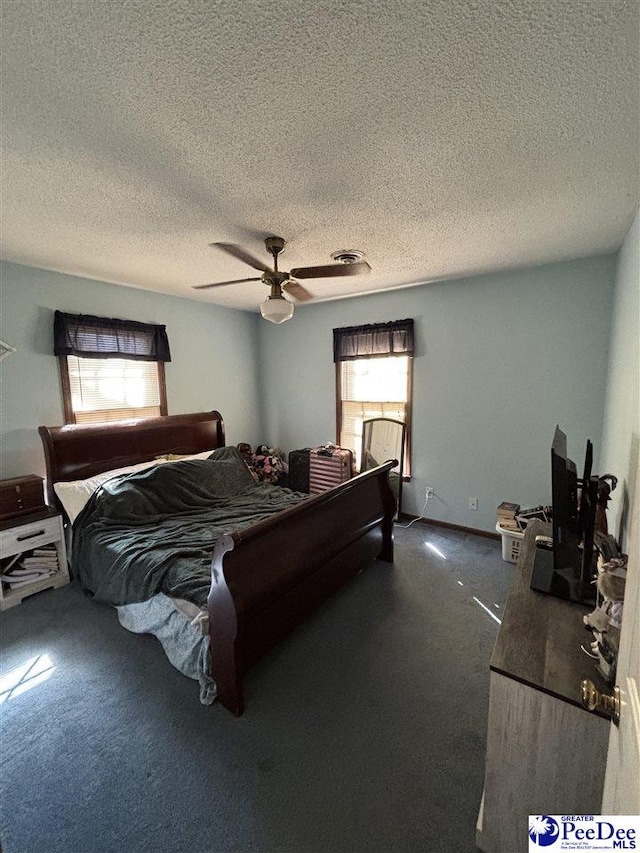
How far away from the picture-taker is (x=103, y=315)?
3377mm

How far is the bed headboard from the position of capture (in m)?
2.95

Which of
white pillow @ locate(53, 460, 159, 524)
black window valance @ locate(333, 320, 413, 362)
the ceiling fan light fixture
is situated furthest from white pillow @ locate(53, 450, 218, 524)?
black window valance @ locate(333, 320, 413, 362)

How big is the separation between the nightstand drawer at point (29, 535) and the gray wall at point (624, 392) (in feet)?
11.6

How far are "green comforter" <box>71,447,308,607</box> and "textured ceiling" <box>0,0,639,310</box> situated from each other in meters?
1.86

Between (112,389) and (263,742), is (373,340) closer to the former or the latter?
(112,389)

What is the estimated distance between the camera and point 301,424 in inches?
189

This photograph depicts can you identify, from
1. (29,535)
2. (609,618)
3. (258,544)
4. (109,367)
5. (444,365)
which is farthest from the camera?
(444,365)

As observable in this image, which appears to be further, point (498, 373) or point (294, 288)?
point (498, 373)

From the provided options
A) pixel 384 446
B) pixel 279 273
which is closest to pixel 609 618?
pixel 279 273

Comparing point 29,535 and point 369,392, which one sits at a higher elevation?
point 369,392

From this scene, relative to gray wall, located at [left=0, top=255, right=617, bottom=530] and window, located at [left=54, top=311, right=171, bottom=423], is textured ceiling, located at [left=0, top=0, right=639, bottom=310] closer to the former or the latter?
gray wall, located at [left=0, top=255, right=617, bottom=530]

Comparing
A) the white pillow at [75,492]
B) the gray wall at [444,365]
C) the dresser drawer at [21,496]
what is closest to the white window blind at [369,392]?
the gray wall at [444,365]

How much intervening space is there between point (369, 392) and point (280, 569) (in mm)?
2619

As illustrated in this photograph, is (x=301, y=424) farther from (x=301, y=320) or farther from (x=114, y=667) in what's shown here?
(x=114, y=667)
